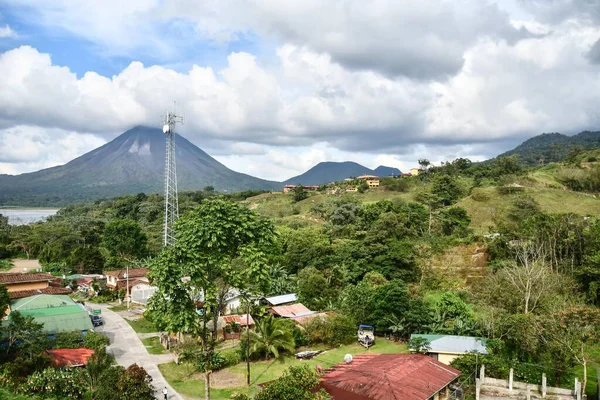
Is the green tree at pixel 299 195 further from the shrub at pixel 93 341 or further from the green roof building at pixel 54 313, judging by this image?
the shrub at pixel 93 341

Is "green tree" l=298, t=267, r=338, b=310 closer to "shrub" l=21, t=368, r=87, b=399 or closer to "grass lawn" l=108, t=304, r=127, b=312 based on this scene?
"grass lawn" l=108, t=304, r=127, b=312

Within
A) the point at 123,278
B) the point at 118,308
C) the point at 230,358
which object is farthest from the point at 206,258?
the point at 123,278

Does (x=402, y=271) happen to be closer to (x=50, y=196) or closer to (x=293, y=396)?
(x=293, y=396)

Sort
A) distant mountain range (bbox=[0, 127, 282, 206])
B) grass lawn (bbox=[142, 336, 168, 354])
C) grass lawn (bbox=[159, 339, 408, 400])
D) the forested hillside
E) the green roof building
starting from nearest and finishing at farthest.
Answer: the forested hillside, grass lawn (bbox=[159, 339, 408, 400]), the green roof building, grass lawn (bbox=[142, 336, 168, 354]), distant mountain range (bbox=[0, 127, 282, 206])

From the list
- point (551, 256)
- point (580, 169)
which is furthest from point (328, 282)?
point (580, 169)

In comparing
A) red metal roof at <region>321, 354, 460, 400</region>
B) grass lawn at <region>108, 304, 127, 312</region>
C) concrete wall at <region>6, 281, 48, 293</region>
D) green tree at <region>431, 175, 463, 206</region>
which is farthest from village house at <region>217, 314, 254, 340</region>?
green tree at <region>431, 175, 463, 206</region>
